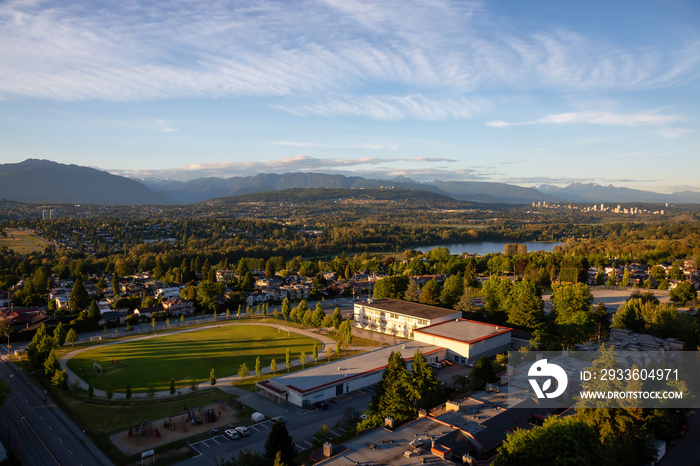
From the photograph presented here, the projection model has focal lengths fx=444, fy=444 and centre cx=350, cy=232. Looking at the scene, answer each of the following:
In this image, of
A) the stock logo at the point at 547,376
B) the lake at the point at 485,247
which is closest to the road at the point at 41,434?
the stock logo at the point at 547,376

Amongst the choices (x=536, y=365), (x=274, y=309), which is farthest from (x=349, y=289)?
(x=536, y=365)

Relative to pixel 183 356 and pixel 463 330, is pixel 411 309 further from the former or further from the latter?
pixel 183 356

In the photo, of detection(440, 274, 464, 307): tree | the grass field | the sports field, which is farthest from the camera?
the grass field

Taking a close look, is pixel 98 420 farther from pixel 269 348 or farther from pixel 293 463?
pixel 269 348

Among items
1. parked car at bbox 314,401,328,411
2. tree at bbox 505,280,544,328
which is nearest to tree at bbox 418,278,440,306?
tree at bbox 505,280,544,328

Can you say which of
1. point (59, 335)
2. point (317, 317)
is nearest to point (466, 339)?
point (317, 317)

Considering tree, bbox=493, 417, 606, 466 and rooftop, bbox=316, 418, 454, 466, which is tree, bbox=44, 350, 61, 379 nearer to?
rooftop, bbox=316, 418, 454, 466

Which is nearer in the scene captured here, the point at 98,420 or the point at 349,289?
the point at 98,420
